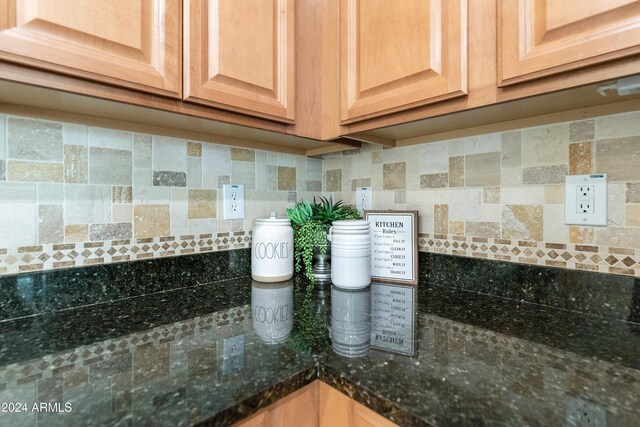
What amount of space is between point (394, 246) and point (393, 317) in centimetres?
36

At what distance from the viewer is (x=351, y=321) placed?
81 cm

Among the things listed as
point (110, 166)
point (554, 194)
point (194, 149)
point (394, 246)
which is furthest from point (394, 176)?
point (110, 166)

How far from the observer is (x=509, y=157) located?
38.1 inches

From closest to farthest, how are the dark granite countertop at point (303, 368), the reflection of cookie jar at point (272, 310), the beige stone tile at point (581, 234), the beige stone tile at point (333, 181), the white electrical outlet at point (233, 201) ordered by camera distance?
1. the dark granite countertop at point (303, 368)
2. the reflection of cookie jar at point (272, 310)
3. the beige stone tile at point (581, 234)
4. the white electrical outlet at point (233, 201)
5. the beige stone tile at point (333, 181)

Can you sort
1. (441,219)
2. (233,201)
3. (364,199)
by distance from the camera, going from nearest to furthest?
(441,219) < (233,201) < (364,199)

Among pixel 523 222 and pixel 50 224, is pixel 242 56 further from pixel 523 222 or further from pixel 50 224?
pixel 523 222

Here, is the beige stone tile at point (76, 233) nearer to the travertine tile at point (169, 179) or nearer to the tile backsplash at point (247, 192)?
the tile backsplash at point (247, 192)

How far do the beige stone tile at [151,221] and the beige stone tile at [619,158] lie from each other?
124 cm

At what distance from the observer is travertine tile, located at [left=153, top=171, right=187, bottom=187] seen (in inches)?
40.9

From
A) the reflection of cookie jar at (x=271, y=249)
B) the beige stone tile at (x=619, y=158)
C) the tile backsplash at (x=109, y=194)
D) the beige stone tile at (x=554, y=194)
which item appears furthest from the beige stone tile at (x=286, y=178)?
the beige stone tile at (x=619, y=158)

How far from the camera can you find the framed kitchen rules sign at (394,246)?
1126 millimetres

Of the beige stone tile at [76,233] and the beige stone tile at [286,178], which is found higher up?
the beige stone tile at [286,178]

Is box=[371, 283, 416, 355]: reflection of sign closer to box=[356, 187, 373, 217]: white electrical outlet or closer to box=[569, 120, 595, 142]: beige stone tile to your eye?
box=[356, 187, 373, 217]: white electrical outlet

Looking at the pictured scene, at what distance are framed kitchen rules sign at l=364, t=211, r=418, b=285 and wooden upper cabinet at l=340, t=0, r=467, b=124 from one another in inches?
15.8
